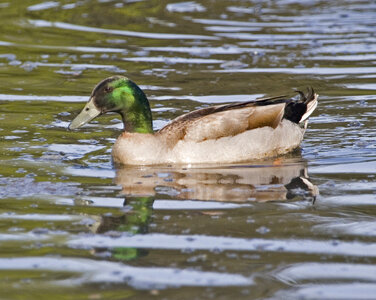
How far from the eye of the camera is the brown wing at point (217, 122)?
9.81 meters

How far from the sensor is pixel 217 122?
9.90 metres

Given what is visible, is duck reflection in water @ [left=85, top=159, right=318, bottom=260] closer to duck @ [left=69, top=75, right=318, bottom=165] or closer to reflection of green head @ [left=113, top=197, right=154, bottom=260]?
reflection of green head @ [left=113, top=197, right=154, bottom=260]

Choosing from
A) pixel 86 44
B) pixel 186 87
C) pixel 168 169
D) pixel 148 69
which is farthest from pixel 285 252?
pixel 86 44

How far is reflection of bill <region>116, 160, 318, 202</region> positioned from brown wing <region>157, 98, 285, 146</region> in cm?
40

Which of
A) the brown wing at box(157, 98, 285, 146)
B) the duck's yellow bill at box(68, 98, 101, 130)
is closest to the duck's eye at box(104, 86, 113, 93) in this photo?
the duck's yellow bill at box(68, 98, 101, 130)

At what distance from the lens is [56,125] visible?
11.4 meters

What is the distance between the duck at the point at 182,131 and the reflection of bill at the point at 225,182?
20cm

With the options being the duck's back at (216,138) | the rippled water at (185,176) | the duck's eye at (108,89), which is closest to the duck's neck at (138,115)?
the duck's back at (216,138)

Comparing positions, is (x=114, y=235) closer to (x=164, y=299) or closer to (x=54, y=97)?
(x=164, y=299)

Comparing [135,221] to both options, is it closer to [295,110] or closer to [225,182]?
[225,182]

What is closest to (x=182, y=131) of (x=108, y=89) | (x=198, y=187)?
(x=108, y=89)

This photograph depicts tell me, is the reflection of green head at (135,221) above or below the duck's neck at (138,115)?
below

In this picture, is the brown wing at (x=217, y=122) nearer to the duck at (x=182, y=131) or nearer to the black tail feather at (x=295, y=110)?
the duck at (x=182, y=131)

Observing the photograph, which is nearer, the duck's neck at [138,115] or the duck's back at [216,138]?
the duck's back at [216,138]
